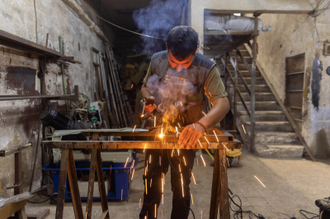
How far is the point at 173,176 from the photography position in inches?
85.2

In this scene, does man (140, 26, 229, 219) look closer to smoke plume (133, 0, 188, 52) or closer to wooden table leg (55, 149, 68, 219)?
wooden table leg (55, 149, 68, 219)

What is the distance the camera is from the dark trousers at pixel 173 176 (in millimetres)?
2113

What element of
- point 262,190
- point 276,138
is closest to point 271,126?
point 276,138

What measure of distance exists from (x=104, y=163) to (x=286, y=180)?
3363 millimetres

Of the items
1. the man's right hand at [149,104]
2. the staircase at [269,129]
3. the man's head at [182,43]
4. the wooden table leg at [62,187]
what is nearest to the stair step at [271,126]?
the staircase at [269,129]

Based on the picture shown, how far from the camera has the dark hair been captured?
5.96 ft

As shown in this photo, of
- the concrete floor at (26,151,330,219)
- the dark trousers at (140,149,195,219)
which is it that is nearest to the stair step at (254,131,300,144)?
the concrete floor at (26,151,330,219)

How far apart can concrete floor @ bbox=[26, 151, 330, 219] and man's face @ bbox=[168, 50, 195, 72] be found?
Answer: 196 centimetres

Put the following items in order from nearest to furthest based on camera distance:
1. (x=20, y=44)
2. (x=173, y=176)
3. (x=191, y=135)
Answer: (x=191, y=135)
(x=173, y=176)
(x=20, y=44)

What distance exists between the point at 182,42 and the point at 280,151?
4907 millimetres

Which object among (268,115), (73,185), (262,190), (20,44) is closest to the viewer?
(73,185)

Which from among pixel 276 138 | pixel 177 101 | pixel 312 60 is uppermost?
pixel 312 60

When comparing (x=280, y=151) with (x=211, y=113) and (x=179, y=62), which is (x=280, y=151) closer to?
(x=211, y=113)

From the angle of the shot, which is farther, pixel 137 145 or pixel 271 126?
pixel 271 126
